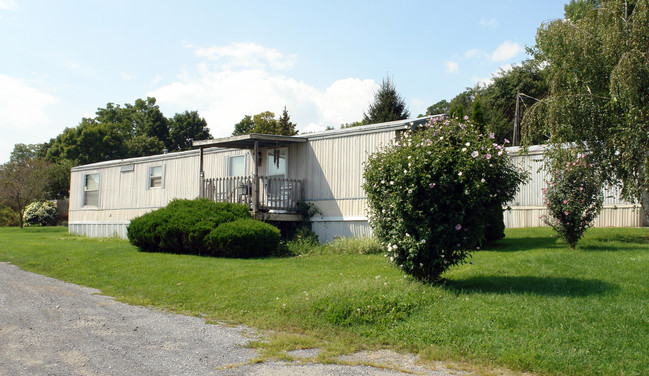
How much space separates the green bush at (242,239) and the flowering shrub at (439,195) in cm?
548

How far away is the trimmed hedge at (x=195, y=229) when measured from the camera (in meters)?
13.0

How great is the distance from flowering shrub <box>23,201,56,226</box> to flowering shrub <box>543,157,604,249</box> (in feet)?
98.7

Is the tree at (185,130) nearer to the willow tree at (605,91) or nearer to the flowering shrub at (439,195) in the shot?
the willow tree at (605,91)

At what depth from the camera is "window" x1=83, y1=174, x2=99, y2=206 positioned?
2300 centimetres

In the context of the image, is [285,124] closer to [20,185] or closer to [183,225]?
[20,185]

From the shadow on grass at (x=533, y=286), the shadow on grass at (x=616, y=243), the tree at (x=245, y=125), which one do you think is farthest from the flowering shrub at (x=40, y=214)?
the shadow on grass at (x=533, y=286)

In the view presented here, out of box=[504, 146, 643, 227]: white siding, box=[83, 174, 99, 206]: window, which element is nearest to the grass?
box=[504, 146, 643, 227]: white siding

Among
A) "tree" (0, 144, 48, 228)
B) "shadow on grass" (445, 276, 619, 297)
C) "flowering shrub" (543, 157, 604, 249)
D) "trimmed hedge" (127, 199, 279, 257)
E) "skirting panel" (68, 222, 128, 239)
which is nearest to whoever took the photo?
"shadow on grass" (445, 276, 619, 297)

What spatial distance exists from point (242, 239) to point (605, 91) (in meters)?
9.57

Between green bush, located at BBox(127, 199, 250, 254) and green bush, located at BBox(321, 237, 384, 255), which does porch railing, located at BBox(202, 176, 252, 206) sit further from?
green bush, located at BBox(321, 237, 384, 255)

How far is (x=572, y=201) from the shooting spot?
11.1 metres

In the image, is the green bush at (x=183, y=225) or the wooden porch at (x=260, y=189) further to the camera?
the wooden porch at (x=260, y=189)

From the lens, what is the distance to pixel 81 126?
153 ft

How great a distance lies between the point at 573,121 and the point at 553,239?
297cm
